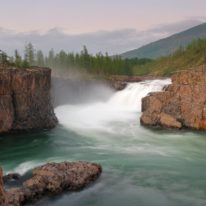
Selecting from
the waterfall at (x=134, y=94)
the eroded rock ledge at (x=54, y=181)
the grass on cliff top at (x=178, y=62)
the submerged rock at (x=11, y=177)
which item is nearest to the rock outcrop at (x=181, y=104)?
the waterfall at (x=134, y=94)

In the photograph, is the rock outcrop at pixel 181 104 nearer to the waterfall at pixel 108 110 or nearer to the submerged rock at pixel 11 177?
the waterfall at pixel 108 110

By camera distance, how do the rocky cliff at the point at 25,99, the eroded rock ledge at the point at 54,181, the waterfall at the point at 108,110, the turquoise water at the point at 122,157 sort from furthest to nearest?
the waterfall at the point at 108,110, the rocky cliff at the point at 25,99, the turquoise water at the point at 122,157, the eroded rock ledge at the point at 54,181

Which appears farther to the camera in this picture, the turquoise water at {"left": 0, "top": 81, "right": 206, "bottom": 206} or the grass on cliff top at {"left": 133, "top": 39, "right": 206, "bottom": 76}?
the grass on cliff top at {"left": 133, "top": 39, "right": 206, "bottom": 76}

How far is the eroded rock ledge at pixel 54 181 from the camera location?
31875 mm

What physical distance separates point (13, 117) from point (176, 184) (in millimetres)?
28765

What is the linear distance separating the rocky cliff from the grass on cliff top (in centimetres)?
8662

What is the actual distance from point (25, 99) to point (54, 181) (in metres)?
26.7

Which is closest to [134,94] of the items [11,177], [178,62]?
[11,177]

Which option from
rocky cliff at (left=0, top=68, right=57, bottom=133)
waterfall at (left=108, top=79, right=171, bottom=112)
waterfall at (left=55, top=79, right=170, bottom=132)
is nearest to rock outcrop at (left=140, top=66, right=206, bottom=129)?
waterfall at (left=55, top=79, right=170, bottom=132)

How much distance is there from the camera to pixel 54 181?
33969 millimetres

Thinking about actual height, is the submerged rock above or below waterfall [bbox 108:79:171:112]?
below

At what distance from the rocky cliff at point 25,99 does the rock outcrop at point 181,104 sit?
50.7 ft

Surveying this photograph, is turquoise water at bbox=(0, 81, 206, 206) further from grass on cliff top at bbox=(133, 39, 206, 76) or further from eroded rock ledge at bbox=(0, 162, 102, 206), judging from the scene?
grass on cliff top at bbox=(133, 39, 206, 76)

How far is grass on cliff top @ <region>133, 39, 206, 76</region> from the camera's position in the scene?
14850 centimetres
